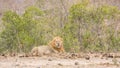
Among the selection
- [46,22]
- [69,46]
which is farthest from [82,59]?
[46,22]

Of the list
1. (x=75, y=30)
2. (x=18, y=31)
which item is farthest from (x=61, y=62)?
(x=75, y=30)

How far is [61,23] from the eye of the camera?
22328 mm

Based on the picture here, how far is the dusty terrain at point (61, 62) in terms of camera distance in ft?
31.6

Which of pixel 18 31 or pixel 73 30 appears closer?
pixel 18 31

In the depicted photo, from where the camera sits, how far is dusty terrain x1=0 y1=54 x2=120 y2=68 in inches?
379

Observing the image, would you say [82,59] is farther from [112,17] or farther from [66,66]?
[112,17]

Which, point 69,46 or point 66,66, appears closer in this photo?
point 66,66

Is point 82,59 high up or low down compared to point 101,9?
down

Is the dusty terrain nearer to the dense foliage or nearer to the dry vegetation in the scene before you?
the dry vegetation

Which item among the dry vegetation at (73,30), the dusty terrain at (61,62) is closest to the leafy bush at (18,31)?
the dry vegetation at (73,30)

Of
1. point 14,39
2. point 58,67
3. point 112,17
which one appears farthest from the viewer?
point 112,17

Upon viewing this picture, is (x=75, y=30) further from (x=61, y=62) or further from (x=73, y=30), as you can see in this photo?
(x=61, y=62)

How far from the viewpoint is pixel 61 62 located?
10.5m

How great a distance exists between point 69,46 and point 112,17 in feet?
10.7
